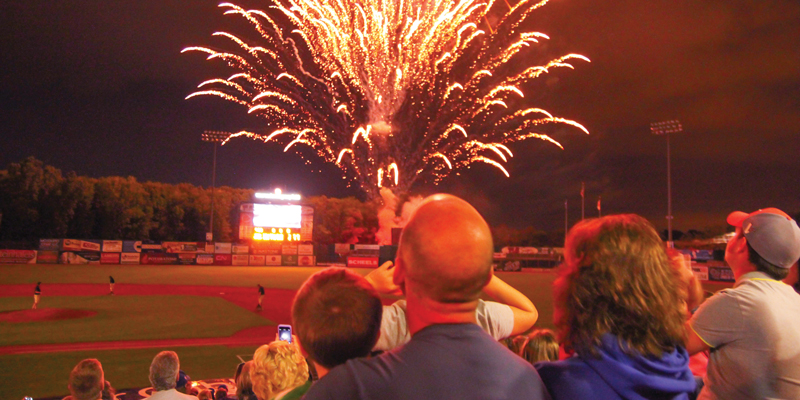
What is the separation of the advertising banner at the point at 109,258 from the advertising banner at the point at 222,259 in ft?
25.1

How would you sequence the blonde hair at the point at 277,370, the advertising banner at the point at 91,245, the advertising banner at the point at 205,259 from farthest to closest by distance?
the advertising banner at the point at 205,259 < the advertising banner at the point at 91,245 < the blonde hair at the point at 277,370

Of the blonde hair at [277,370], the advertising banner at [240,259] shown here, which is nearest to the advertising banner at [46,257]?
the advertising banner at [240,259]

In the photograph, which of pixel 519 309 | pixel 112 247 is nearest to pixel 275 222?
pixel 112 247

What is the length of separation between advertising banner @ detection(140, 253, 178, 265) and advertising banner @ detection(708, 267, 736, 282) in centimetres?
4399

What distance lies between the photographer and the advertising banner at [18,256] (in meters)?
38.9

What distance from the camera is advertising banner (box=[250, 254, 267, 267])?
4522cm

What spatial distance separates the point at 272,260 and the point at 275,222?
4.18m

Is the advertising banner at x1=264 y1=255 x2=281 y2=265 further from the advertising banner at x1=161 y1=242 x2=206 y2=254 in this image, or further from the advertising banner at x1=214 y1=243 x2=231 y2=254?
the advertising banner at x1=161 y1=242 x2=206 y2=254

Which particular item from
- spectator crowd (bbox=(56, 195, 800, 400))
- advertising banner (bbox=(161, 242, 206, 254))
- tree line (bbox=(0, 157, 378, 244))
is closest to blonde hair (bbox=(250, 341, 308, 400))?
spectator crowd (bbox=(56, 195, 800, 400))

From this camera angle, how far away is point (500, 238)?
77.2m

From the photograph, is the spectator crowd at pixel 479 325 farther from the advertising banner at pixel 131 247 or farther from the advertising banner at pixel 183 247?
the advertising banner at pixel 131 247

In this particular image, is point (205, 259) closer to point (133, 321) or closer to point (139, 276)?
point (139, 276)

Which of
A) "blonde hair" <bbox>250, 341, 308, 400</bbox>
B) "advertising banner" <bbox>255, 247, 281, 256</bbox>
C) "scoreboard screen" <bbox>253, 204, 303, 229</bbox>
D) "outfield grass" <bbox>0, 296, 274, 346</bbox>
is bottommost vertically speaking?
"outfield grass" <bbox>0, 296, 274, 346</bbox>

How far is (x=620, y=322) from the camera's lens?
1.72 meters
